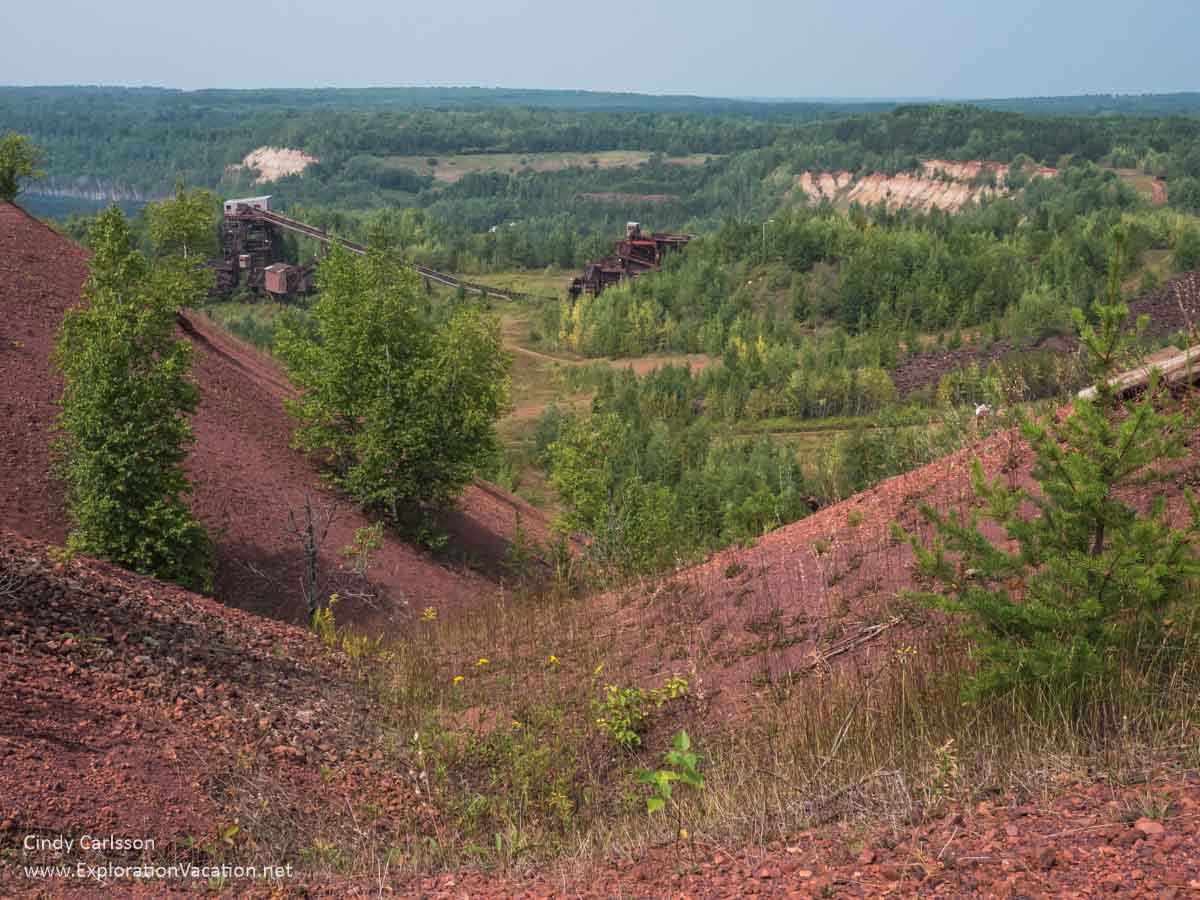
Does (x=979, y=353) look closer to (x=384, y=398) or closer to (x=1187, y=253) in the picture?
(x=1187, y=253)

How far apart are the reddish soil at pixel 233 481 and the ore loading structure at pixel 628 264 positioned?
6425cm

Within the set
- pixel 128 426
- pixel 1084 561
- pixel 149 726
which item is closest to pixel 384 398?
pixel 128 426

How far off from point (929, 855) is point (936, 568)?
5.96ft

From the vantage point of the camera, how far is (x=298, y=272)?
72688mm

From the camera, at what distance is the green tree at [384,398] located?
20.5 metres

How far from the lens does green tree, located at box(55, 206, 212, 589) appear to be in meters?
14.4

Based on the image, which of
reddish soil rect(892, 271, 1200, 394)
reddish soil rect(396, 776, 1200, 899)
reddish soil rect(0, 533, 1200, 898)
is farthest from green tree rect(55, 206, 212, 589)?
reddish soil rect(892, 271, 1200, 394)

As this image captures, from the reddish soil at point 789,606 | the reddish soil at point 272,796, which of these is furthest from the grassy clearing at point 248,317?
the reddish soil at point 789,606

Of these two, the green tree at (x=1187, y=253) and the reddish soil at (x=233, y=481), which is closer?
the reddish soil at (x=233, y=481)

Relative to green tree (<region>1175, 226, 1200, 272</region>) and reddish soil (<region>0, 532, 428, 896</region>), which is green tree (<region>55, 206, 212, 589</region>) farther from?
green tree (<region>1175, 226, 1200, 272</region>)

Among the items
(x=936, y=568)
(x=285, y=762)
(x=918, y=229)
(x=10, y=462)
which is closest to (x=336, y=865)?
(x=285, y=762)

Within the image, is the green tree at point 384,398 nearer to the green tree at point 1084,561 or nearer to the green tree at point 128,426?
the green tree at point 128,426

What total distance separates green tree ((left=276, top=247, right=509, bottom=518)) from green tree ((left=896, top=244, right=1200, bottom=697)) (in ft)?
48.5

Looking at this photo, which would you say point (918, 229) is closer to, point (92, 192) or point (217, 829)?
point (217, 829)
